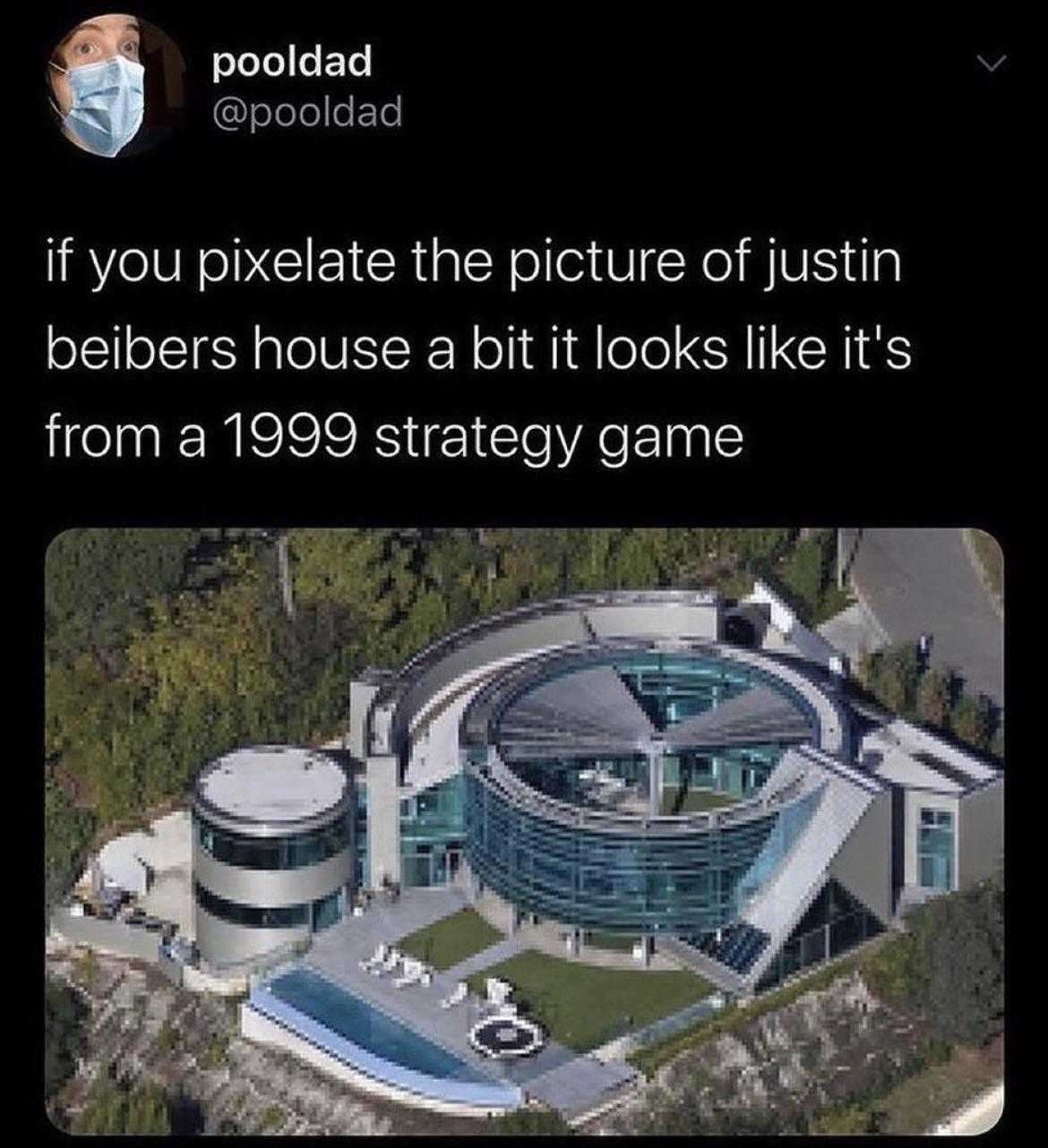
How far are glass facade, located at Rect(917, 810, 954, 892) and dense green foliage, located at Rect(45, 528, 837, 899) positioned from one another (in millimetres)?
16569

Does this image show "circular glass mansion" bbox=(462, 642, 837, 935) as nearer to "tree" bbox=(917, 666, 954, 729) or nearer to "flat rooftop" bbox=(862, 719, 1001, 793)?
"flat rooftop" bbox=(862, 719, 1001, 793)

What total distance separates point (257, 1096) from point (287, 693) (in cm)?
1774

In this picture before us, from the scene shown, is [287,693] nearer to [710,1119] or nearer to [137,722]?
[137,722]

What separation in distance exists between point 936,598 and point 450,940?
24.7 m

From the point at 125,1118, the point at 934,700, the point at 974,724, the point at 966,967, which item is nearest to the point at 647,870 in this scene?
the point at 966,967

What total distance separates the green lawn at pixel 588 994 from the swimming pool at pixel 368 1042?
8.60ft

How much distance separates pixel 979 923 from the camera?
8356 cm

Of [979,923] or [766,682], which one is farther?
[766,682]

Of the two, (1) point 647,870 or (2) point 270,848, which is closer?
(1) point 647,870

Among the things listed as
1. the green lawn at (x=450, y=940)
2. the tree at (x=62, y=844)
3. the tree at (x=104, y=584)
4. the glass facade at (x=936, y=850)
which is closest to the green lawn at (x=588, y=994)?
the green lawn at (x=450, y=940)

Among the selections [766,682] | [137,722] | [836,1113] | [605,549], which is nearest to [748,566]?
[605,549]

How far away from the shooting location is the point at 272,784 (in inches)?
3455

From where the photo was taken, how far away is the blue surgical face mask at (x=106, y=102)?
6994 centimetres

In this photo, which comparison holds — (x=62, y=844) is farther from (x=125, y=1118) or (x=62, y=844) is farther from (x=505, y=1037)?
(x=505, y=1037)
